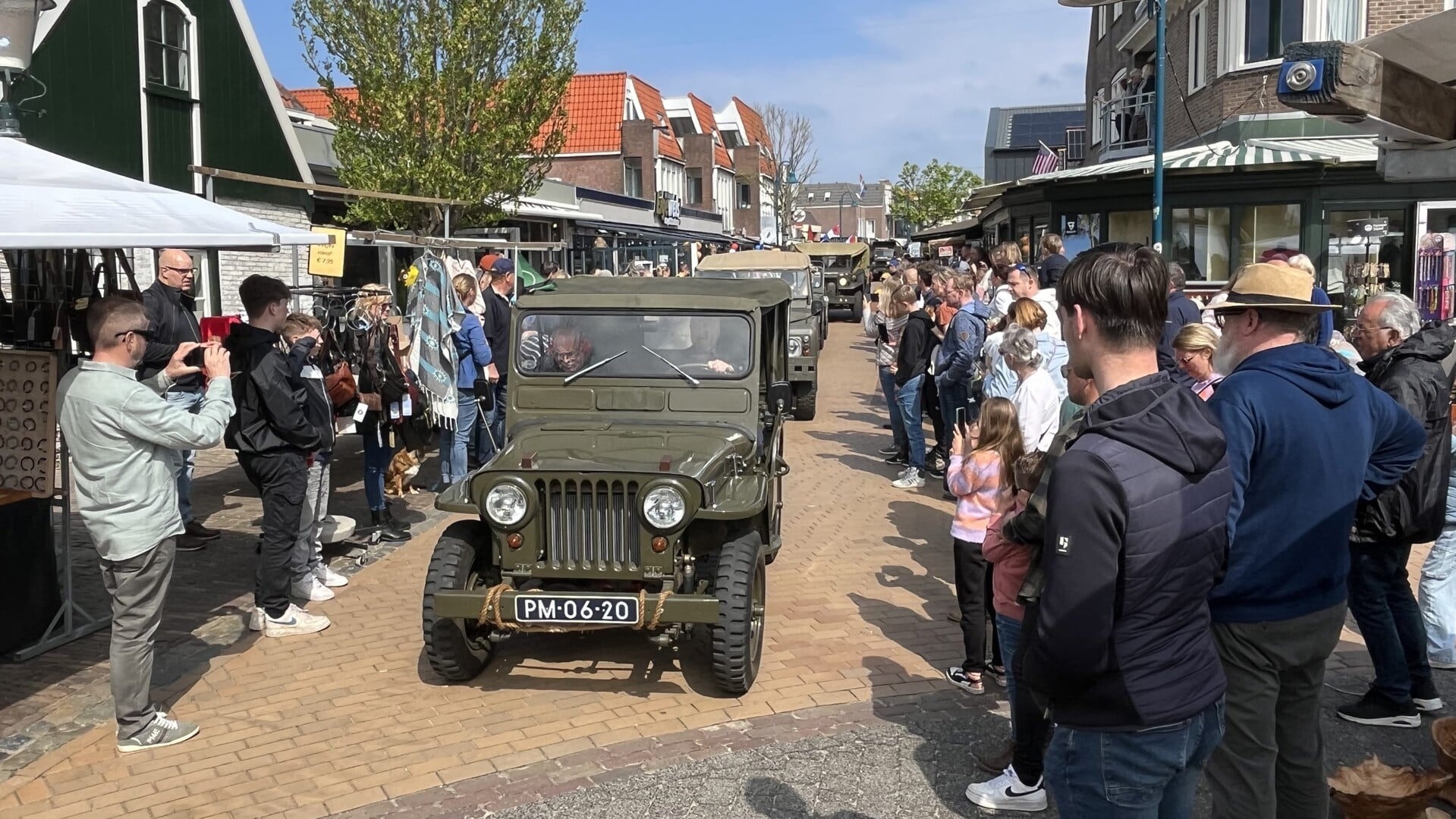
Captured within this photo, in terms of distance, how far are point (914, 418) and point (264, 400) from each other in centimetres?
574

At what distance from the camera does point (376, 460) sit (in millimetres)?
7672

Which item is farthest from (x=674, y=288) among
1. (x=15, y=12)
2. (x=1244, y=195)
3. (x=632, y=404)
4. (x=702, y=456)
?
(x=1244, y=195)

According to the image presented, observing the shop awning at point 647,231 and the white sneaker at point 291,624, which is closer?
the white sneaker at point 291,624

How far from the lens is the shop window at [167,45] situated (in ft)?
46.8

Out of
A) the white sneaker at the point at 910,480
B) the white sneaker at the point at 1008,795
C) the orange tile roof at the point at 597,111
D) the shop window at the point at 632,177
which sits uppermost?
the orange tile roof at the point at 597,111

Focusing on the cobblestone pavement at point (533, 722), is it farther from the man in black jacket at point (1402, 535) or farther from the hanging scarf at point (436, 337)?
the hanging scarf at point (436, 337)

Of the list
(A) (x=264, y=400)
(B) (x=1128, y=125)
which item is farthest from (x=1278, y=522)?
(B) (x=1128, y=125)

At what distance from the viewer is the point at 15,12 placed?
17.6ft

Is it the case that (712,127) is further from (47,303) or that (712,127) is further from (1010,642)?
(1010,642)

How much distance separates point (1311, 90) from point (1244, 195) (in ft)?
44.1

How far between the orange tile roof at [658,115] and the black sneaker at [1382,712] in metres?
36.1

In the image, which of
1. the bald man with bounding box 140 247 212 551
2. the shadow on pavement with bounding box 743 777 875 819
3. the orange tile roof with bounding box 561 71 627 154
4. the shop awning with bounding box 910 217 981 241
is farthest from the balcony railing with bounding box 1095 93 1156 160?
the orange tile roof with bounding box 561 71 627 154

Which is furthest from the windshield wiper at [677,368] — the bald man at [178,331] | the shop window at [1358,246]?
the shop window at [1358,246]

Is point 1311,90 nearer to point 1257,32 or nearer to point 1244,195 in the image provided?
point 1244,195
